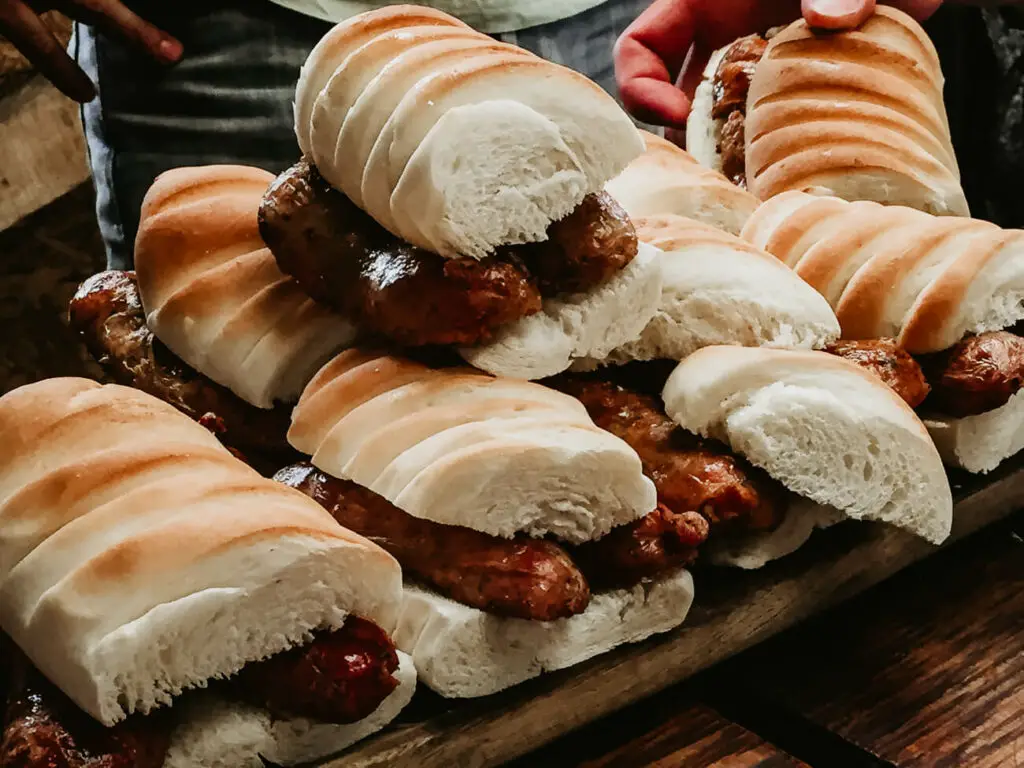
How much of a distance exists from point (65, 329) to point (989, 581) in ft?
10.5

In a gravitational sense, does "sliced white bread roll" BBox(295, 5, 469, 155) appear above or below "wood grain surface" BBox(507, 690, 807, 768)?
above

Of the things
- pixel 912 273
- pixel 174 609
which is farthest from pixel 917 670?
pixel 174 609

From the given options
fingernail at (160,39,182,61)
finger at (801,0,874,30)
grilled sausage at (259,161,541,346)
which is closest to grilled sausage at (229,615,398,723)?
grilled sausage at (259,161,541,346)

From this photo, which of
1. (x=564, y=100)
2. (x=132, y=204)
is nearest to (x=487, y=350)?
(x=564, y=100)

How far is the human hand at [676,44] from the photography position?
2.72m

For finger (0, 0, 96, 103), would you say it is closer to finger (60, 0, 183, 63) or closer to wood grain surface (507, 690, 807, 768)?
finger (60, 0, 183, 63)

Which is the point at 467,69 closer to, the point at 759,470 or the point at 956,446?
the point at 759,470

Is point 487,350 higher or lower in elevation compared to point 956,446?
higher

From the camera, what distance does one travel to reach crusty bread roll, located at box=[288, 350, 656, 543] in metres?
1.16

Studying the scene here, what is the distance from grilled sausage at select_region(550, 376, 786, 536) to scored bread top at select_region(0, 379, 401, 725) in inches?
16.7

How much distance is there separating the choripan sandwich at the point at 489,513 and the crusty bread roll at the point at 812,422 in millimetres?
141

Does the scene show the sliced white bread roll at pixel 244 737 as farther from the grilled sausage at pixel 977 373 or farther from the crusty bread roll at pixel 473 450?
the grilled sausage at pixel 977 373

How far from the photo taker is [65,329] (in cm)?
384

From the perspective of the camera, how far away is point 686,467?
1385 millimetres
